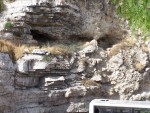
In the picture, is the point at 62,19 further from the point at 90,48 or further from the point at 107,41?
the point at 107,41

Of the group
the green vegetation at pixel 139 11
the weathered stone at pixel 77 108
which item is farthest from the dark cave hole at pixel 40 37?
the green vegetation at pixel 139 11

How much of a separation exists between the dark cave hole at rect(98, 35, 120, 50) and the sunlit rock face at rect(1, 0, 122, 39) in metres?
0.16

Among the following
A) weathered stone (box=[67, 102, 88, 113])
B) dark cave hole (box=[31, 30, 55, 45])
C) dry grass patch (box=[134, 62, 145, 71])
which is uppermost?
dark cave hole (box=[31, 30, 55, 45])

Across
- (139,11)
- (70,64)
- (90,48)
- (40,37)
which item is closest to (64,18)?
(40,37)

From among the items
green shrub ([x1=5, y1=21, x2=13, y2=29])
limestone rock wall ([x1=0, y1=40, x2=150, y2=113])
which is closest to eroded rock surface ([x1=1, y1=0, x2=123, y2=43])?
green shrub ([x1=5, y1=21, x2=13, y2=29])

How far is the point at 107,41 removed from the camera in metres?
14.8

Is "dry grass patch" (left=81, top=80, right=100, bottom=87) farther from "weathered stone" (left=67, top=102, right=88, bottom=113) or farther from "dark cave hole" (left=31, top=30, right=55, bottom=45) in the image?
"dark cave hole" (left=31, top=30, right=55, bottom=45)

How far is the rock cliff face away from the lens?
12.1 m

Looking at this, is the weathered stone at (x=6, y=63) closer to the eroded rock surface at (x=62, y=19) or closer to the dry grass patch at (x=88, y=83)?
the eroded rock surface at (x=62, y=19)

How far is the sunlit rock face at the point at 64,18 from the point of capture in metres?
13.0

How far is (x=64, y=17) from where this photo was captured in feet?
44.2

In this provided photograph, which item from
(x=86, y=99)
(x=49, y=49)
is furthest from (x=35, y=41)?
(x=86, y=99)

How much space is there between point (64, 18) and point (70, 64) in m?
1.78

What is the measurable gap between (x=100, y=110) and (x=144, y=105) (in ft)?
3.66
